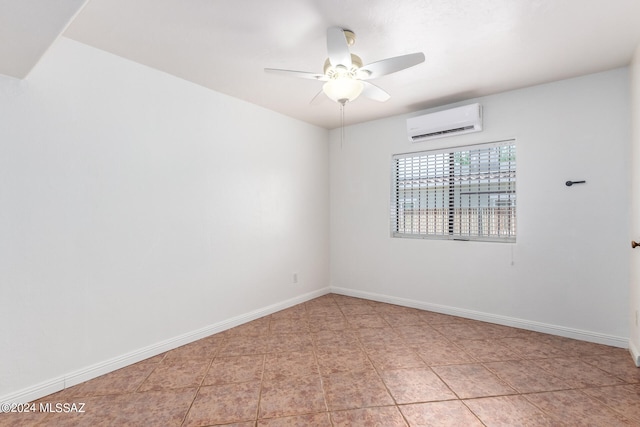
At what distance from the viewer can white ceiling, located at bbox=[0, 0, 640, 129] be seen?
→ 1.86m

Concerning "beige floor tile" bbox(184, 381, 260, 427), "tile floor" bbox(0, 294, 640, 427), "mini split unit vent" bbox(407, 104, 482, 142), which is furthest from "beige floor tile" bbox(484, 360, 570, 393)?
"mini split unit vent" bbox(407, 104, 482, 142)

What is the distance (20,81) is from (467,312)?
4.36 metres

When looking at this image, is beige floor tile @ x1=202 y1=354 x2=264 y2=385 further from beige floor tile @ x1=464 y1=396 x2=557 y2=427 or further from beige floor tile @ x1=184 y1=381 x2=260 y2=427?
beige floor tile @ x1=464 y1=396 x2=557 y2=427

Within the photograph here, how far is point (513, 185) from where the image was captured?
3.28 metres

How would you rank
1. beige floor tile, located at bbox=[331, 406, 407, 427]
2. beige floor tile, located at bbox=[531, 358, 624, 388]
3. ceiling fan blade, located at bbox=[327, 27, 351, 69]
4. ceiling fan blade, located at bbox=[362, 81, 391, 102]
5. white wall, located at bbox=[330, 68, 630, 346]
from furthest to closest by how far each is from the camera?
white wall, located at bbox=[330, 68, 630, 346], ceiling fan blade, located at bbox=[362, 81, 391, 102], beige floor tile, located at bbox=[531, 358, 624, 388], ceiling fan blade, located at bbox=[327, 27, 351, 69], beige floor tile, located at bbox=[331, 406, 407, 427]

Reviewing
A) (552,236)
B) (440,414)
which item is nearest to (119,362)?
(440,414)

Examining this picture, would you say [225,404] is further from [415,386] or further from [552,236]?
[552,236]

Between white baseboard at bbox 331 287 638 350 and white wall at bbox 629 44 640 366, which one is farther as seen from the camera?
white baseboard at bbox 331 287 638 350

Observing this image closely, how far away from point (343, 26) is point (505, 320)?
3.19 metres

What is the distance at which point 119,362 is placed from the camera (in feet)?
7.93

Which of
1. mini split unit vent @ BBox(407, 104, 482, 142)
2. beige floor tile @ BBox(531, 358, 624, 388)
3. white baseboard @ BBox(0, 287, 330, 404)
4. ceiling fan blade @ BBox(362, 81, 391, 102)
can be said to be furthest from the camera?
mini split unit vent @ BBox(407, 104, 482, 142)

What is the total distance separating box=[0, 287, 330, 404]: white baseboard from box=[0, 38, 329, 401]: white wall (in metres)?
0.02

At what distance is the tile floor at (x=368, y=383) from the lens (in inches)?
71.2

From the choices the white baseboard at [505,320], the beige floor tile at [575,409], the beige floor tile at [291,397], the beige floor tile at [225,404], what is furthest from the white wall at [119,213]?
the beige floor tile at [575,409]
